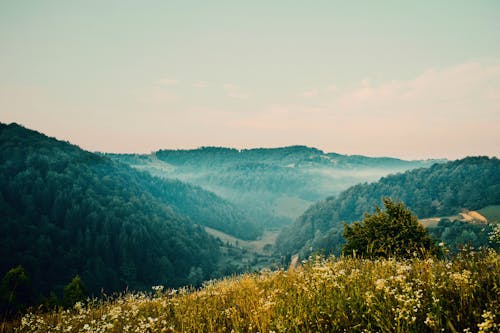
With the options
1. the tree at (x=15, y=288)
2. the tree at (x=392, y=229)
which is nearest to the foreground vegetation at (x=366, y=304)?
the tree at (x=392, y=229)

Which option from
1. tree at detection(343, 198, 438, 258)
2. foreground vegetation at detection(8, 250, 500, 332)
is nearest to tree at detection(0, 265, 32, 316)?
tree at detection(343, 198, 438, 258)

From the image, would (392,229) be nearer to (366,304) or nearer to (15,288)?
(366,304)

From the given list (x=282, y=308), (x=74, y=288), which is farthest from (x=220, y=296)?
(x=74, y=288)

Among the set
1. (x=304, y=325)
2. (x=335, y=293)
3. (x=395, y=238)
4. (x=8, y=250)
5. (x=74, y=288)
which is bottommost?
(x=8, y=250)

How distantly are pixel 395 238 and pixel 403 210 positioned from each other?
15.8 ft

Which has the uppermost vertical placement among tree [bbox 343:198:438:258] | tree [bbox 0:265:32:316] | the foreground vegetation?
the foreground vegetation

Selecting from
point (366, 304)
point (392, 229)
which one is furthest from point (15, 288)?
point (366, 304)

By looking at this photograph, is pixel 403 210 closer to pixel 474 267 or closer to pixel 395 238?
pixel 395 238

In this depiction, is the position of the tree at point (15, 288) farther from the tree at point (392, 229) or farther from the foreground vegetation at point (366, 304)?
the foreground vegetation at point (366, 304)

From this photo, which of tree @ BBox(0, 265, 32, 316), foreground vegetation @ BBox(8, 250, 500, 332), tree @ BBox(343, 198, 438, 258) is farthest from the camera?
tree @ BBox(0, 265, 32, 316)

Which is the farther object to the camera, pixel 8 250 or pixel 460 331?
pixel 8 250

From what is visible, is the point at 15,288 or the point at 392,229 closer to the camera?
the point at 392,229

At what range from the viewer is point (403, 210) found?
33.9m

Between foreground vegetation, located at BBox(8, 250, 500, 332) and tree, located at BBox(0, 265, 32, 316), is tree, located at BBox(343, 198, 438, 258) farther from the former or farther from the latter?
tree, located at BBox(0, 265, 32, 316)
